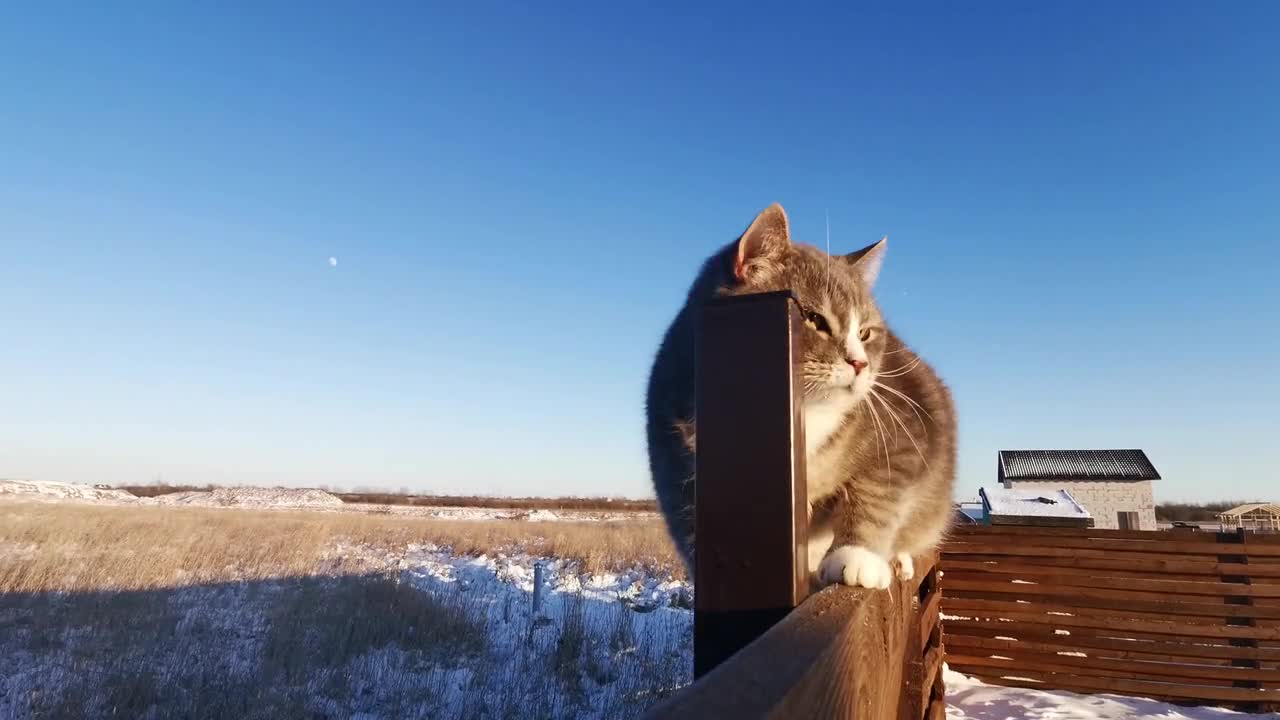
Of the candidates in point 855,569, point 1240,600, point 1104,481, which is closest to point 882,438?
point 855,569

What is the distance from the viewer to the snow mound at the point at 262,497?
132 ft

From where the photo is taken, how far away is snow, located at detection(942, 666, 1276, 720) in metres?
5.46

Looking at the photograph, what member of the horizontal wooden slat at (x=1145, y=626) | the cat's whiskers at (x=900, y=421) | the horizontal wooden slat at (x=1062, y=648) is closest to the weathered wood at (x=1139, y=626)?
the horizontal wooden slat at (x=1145, y=626)

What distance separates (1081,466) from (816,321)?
26.3 m

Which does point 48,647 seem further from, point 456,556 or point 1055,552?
point 1055,552

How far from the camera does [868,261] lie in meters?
2.96

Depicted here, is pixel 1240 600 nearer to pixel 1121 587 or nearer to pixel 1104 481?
pixel 1121 587

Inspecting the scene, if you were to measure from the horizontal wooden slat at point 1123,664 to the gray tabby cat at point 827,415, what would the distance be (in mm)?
4779

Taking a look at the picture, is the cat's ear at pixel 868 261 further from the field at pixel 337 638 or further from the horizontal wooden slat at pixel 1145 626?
the horizontal wooden slat at pixel 1145 626

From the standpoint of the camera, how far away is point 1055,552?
6.33 metres

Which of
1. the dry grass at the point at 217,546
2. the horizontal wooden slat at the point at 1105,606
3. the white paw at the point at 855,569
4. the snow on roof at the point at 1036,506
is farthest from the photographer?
the snow on roof at the point at 1036,506

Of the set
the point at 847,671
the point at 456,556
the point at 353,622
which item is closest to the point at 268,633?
the point at 353,622

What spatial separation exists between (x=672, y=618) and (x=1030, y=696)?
16.1ft

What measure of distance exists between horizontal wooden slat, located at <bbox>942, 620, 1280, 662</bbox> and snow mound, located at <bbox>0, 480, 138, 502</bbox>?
4186 cm
